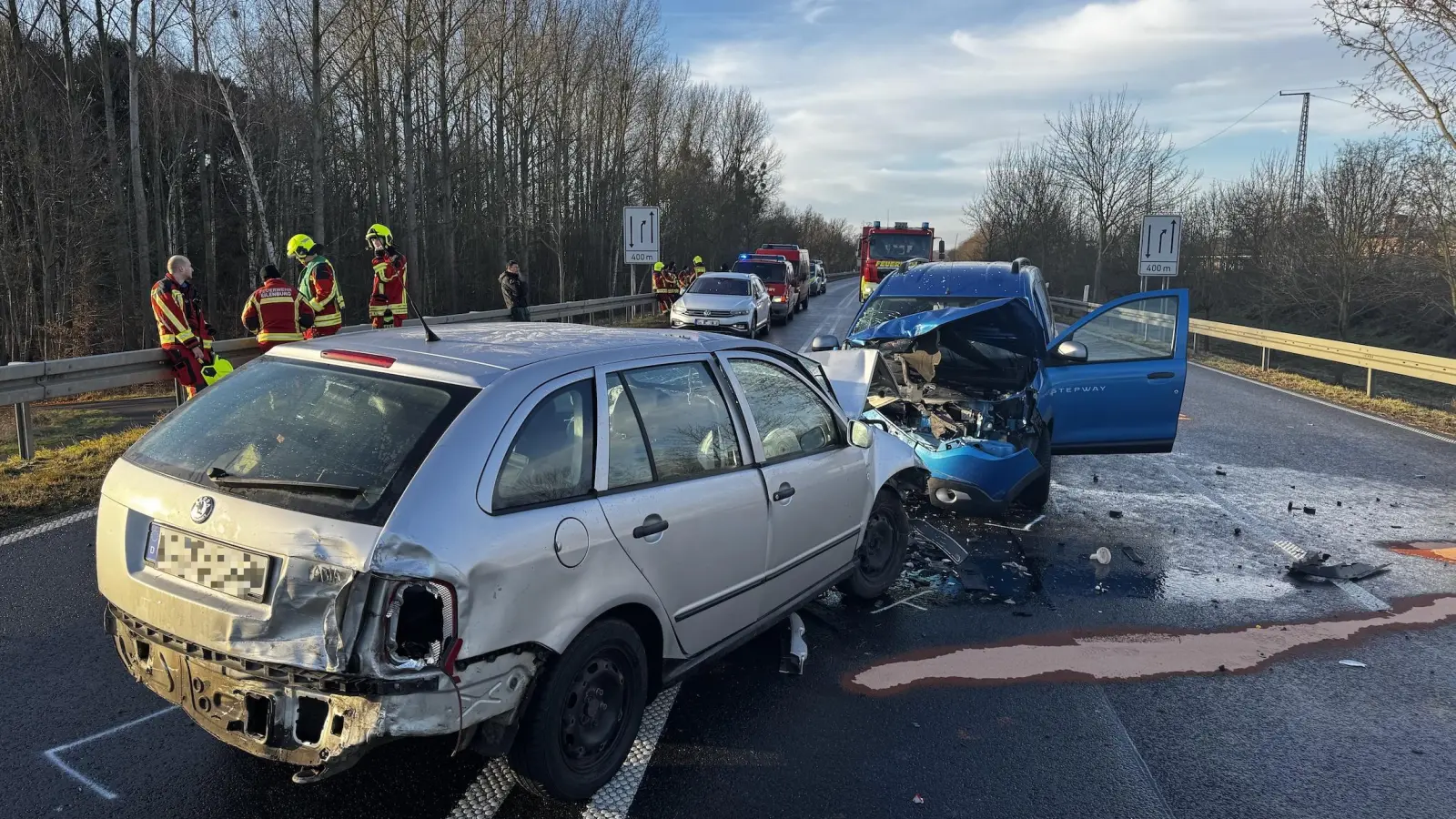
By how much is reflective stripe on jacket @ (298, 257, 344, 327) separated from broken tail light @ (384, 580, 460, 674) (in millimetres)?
9175

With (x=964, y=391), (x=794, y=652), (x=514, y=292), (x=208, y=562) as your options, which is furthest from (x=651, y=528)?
(x=514, y=292)

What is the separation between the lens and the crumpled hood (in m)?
7.50

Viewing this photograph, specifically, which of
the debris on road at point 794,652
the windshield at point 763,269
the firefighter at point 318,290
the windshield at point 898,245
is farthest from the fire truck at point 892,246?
the debris on road at point 794,652

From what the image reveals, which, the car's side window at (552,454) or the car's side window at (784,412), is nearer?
the car's side window at (552,454)

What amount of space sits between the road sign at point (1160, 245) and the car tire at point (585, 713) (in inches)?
847

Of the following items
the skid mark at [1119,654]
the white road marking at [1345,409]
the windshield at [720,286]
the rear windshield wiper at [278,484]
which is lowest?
the skid mark at [1119,654]

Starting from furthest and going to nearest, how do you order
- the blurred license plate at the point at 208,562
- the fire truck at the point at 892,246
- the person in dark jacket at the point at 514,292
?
the fire truck at the point at 892,246 → the person in dark jacket at the point at 514,292 → the blurred license plate at the point at 208,562

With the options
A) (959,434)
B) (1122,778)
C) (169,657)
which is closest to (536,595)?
(169,657)

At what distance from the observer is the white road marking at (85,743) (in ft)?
9.84

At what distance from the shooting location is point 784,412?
13.9ft

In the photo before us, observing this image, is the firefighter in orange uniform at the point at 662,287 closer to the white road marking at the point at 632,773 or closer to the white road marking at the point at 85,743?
the white road marking at the point at 632,773

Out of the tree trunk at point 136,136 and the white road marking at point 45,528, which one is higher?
the tree trunk at point 136,136

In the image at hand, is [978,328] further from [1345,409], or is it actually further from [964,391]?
[1345,409]

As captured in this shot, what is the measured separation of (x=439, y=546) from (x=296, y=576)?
0.44 metres
